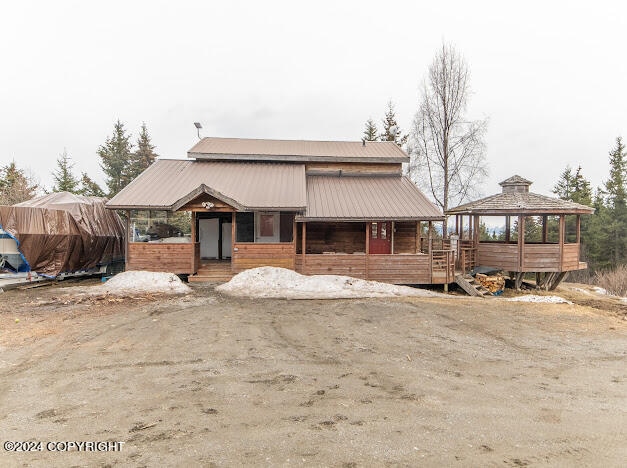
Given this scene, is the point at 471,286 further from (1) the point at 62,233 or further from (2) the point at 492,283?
(1) the point at 62,233

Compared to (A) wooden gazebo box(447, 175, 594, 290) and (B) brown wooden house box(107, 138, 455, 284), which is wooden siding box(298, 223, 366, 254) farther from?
(A) wooden gazebo box(447, 175, 594, 290)

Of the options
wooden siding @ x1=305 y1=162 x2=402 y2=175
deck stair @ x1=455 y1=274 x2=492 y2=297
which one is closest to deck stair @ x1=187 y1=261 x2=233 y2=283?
wooden siding @ x1=305 y1=162 x2=402 y2=175

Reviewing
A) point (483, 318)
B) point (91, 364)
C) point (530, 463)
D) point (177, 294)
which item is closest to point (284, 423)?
point (530, 463)

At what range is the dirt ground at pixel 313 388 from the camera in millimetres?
3236

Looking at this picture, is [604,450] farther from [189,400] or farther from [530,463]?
[189,400]

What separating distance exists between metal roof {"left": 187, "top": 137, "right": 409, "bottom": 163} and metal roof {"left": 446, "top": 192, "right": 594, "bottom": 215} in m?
4.53

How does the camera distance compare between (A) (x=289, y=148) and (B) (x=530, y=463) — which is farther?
(A) (x=289, y=148)

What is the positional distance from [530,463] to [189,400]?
3.66 meters

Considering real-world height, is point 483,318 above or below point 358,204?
below

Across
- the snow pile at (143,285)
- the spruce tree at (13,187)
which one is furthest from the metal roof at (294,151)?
the spruce tree at (13,187)

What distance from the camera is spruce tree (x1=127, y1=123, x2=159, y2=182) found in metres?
40.2

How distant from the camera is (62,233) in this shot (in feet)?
44.6

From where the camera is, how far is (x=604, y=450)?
3.35 meters

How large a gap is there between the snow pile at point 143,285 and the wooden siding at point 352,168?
8959 millimetres
